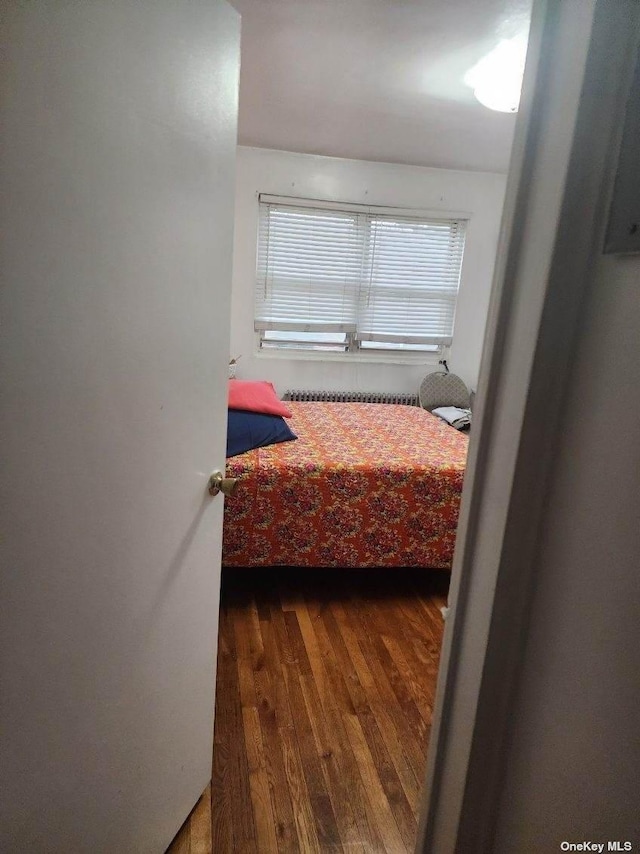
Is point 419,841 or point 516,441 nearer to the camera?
point 516,441

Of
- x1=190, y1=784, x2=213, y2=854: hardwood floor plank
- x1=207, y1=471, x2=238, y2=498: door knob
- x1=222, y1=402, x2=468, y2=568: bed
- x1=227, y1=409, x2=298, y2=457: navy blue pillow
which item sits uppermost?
x1=207, y1=471, x2=238, y2=498: door knob

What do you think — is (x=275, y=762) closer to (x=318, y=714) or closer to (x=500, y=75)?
(x=318, y=714)

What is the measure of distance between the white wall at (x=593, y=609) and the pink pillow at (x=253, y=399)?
7.10 ft

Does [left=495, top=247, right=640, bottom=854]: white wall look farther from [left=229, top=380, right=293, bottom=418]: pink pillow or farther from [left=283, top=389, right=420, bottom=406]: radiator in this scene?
[left=283, top=389, right=420, bottom=406]: radiator

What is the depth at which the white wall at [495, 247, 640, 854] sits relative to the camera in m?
0.52

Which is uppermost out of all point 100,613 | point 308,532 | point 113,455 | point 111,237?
Result: point 111,237

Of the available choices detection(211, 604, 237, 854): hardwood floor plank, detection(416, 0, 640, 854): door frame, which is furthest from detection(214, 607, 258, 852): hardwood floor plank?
detection(416, 0, 640, 854): door frame

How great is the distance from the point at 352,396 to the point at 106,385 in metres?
3.56

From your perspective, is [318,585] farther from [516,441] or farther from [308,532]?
[516,441]

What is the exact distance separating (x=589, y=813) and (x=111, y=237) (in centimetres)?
98

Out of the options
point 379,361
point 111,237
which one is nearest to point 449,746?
point 111,237

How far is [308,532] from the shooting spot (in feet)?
7.76

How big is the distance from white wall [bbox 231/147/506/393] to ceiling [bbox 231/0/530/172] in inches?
7.5

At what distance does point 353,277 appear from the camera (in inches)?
161
